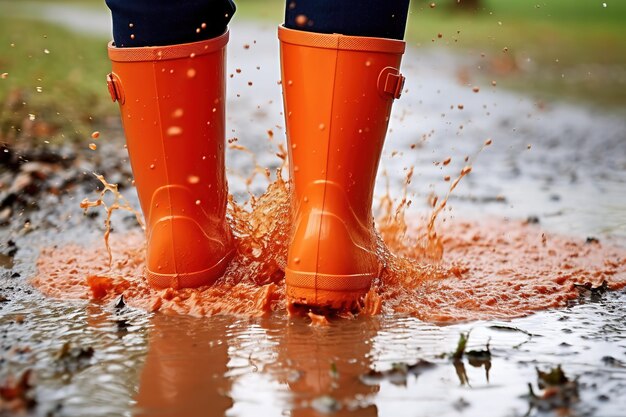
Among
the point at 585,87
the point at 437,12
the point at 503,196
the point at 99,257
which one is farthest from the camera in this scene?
the point at 437,12

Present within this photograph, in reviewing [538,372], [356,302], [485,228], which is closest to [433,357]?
[538,372]

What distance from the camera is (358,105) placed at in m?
1.90

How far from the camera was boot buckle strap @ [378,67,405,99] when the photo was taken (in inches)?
74.7

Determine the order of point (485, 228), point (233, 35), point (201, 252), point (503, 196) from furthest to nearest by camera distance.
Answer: point (233, 35) < point (503, 196) < point (485, 228) < point (201, 252)

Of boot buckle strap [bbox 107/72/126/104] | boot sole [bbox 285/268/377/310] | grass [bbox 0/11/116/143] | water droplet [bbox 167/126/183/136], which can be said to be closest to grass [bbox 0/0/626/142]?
grass [bbox 0/11/116/143]

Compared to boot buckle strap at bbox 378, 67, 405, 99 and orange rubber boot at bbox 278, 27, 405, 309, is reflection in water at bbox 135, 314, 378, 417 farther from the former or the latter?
boot buckle strap at bbox 378, 67, 405, 99

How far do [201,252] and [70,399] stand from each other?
26.9 inches

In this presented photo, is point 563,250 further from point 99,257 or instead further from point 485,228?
point 99,257

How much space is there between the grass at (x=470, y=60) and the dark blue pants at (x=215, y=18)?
4.47ft

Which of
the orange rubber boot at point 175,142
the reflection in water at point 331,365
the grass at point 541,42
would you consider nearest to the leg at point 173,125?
the orange rubber boot at point 175,142

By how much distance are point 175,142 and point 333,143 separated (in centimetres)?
40

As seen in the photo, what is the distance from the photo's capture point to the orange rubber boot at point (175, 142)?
1984 mm

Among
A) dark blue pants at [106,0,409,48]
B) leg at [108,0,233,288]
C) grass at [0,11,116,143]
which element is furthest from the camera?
grass at [0,11,116,143]

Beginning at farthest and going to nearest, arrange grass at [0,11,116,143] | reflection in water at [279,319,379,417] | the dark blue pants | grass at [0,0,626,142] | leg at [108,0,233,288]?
grass at [0,0,626,142] → grass at [0,11,116,143] → leg at [108,0,233,288] → the dark blue pants → reflection in water at [279,319,379,417]
